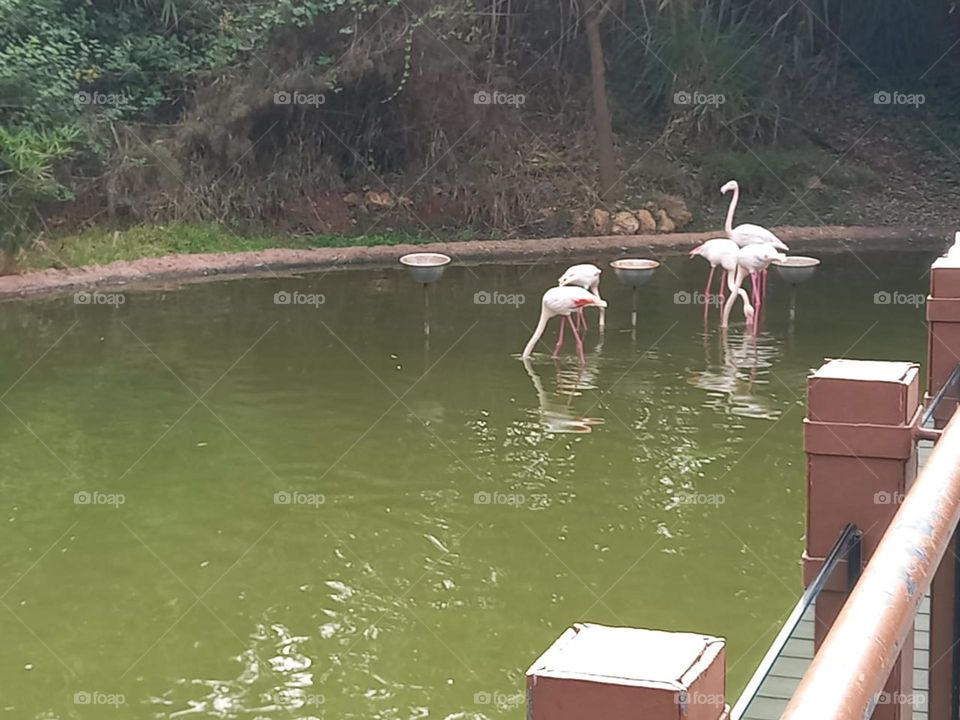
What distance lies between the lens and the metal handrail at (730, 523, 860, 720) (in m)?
1.75

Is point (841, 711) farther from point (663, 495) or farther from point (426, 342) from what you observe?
point (426, 342)

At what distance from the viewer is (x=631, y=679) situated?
41.9 inches

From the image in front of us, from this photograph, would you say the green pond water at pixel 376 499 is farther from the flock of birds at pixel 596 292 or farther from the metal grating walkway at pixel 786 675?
the metal grating walkway at pixel 786 675

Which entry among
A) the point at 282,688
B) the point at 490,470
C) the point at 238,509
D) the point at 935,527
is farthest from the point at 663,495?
the point at 935,527

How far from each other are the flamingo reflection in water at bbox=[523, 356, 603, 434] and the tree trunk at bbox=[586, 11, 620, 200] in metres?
6.81

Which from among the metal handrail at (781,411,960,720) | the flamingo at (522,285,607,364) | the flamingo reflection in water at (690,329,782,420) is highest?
the metal handrail at (781,411,960,720)

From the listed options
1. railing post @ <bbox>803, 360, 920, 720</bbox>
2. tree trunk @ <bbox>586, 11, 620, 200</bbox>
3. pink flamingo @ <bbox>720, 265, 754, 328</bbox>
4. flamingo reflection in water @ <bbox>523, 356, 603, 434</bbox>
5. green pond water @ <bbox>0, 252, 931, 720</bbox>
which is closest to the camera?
railing post @ <bbox>803, 360, 920, 720</bbox>

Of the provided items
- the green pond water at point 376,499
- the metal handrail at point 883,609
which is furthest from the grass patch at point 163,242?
the metal handrail at point 883,609

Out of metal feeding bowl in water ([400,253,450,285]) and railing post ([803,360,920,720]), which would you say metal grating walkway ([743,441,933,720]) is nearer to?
railing post ([803,360,920,720])

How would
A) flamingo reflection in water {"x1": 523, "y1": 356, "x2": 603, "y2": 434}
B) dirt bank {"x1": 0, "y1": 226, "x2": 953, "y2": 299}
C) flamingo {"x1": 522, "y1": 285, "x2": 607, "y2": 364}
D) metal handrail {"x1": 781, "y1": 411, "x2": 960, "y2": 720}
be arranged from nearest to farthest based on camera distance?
1. metal handrail {"x1": 781, "y1": 411, "x2": 960, "y2": 720}
2. flamingo reflection in water {"x1": 523, "y1": 356, "x2": 603, "y2": 434}
3. flamingo {"x1": 522, "y1": 285, "x2": 607, "y2": 364}
4. dirt bank {"x1": 0, "y1": 226, "x2": 953, "y2": 299}

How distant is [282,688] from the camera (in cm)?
405

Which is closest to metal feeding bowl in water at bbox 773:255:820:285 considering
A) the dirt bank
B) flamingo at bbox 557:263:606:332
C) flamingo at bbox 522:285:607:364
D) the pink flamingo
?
the pink flamingo

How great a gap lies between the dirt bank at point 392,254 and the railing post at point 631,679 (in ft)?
34.5

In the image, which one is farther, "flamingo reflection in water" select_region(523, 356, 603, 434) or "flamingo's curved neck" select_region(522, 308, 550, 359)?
"flamingo's curved neck" select_region(522, 308, 550, 359)
